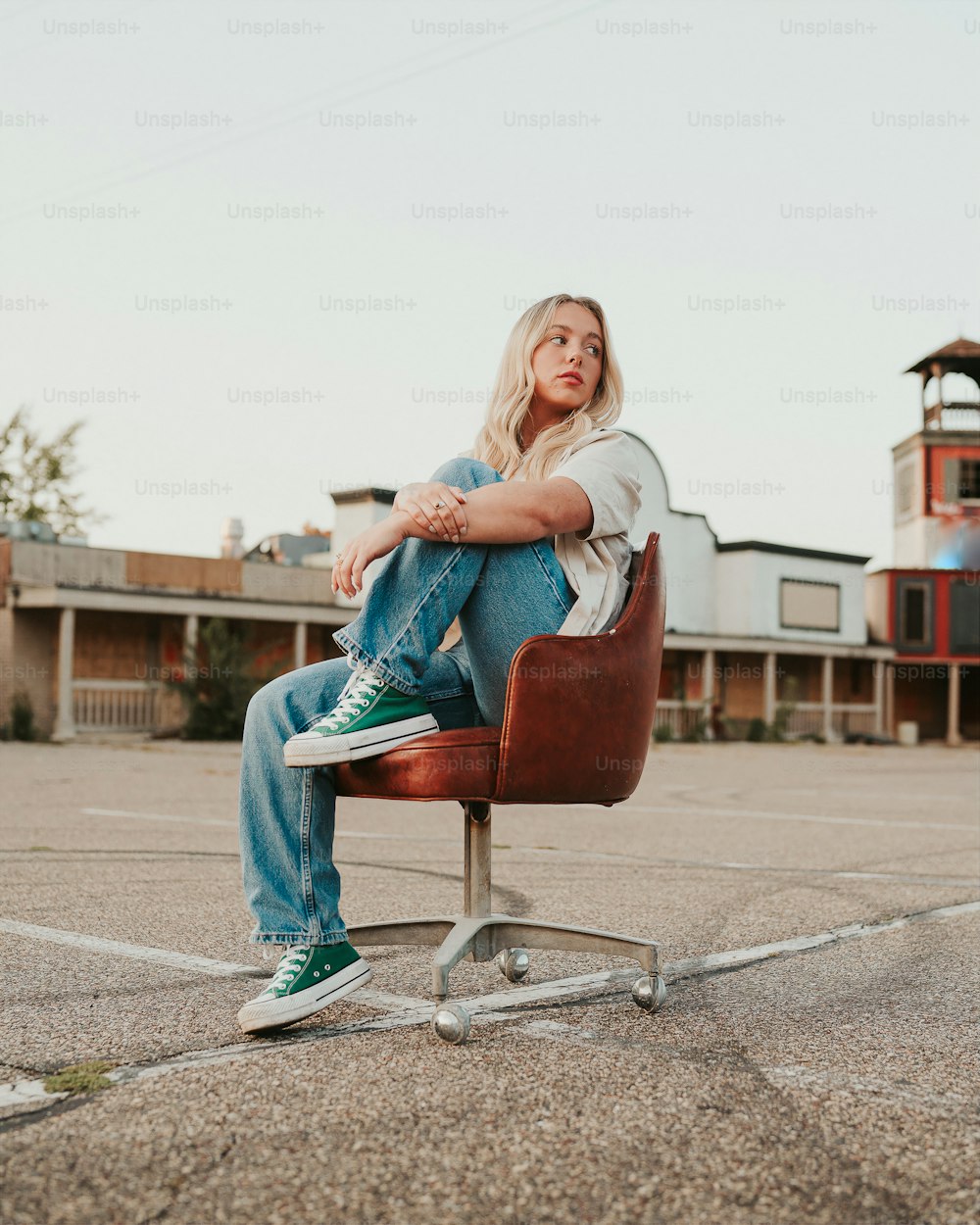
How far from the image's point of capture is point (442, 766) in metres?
2.55

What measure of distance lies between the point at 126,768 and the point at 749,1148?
12.8 m

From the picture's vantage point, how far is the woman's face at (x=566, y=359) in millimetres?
3143

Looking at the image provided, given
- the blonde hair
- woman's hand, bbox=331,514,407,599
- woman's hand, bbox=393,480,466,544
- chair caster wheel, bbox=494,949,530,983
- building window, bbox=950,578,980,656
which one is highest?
building window, bbox=950,578,980,656

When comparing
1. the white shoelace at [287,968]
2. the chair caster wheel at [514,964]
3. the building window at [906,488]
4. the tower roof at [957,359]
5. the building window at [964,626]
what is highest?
the tower roof at [957,359]

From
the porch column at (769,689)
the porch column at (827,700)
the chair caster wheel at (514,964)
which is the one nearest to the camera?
the chair caster wheel at (514,964)

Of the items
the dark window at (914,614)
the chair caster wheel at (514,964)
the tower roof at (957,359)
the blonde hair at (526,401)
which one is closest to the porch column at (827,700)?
the dark window at (914,614)

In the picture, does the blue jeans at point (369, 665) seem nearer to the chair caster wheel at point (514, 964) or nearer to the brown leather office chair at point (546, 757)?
the brown leather office chair at point (546, 757)

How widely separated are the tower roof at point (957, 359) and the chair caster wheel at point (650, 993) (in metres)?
40.1

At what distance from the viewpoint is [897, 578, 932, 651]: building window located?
3503 cm

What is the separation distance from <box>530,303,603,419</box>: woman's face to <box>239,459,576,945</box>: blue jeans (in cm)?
49

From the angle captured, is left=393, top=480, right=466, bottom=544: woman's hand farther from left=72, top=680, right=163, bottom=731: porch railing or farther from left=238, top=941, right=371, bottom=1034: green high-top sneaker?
left=72, top=680, right=163, bottom=731: porch railing

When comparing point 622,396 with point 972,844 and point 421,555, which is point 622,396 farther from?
point 972,844

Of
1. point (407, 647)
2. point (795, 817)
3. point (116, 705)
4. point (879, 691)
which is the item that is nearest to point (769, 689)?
point (879, 691)

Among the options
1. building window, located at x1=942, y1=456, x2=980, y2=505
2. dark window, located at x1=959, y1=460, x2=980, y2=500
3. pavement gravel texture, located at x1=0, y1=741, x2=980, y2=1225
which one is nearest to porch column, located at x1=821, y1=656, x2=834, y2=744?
building window, located at x1=942, y1=456, x2=980, y2=505
